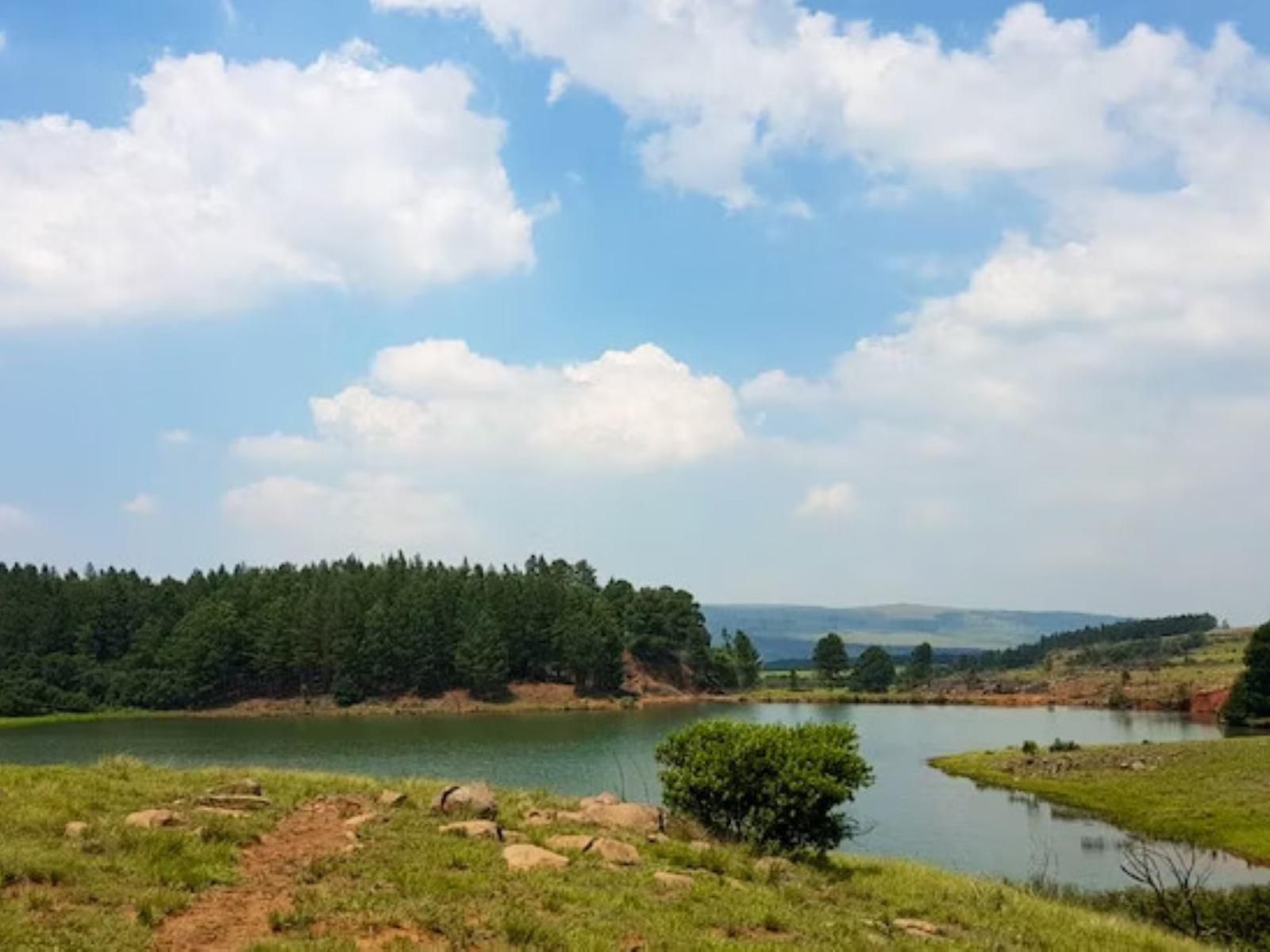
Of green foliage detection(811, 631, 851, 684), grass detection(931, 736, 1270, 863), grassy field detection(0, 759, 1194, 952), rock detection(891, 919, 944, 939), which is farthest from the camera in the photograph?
green foliage detection(811, 631, 851, 684)

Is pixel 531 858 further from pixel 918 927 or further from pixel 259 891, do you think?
pixel 918 927

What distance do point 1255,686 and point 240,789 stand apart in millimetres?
105299

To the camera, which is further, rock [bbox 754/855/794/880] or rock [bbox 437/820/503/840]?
rock [bbox 754/855/794/880]

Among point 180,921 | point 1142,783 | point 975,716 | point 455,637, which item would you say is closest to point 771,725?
point 180,921

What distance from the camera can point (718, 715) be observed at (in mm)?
122688

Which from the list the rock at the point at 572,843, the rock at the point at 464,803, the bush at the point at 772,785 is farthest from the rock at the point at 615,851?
the bush at the point at 772,785

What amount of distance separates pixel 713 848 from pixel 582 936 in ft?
29.2

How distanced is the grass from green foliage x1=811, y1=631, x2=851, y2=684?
98600mm

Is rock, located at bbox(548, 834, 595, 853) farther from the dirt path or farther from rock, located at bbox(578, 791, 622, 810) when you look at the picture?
rock, located at bbox(578, 791, 622, 810)

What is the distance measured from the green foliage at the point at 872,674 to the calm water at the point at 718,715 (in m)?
27.2

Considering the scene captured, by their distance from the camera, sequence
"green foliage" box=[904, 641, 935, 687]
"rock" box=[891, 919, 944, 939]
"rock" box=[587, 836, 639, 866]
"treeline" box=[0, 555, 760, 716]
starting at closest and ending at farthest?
"rock" box=[891, 919, 944, 939] → "rock" box=[587, 836, 639, 866] → "treeline" box=[0, 555, 760, 716] → "green foliage" box=[904, 641, 935, 687]

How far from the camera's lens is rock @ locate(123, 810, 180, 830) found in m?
17.8

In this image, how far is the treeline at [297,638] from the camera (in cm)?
13112

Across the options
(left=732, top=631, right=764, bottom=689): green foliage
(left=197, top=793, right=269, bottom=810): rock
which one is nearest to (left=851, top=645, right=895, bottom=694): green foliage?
(left=732, top=631, right=764, bottom=689): green foliage
